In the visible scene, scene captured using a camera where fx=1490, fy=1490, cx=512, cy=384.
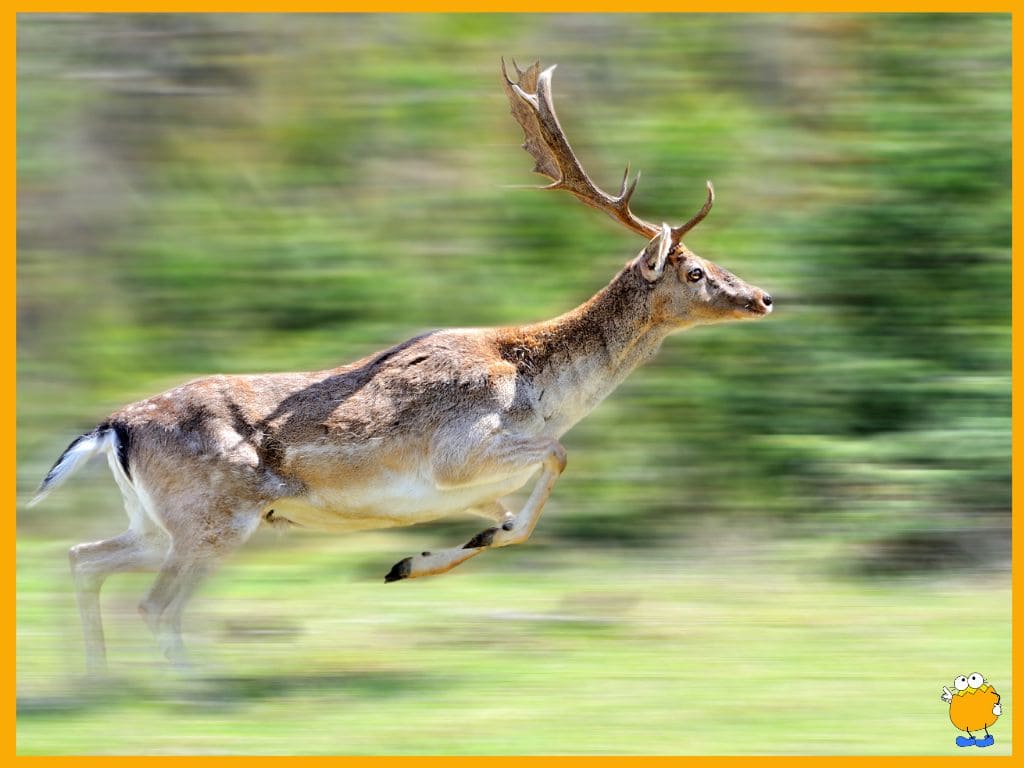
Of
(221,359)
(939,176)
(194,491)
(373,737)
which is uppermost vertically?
(939,176)

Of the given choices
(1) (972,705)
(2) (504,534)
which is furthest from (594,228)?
(1) (972,705)

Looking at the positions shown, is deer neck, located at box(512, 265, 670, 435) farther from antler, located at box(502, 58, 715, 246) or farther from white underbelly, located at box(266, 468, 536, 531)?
white underbelly, located at box(266, 468, 536, 531)

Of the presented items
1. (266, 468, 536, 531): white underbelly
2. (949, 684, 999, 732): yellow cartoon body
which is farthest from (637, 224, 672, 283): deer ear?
(949, 684, 999, 732): yellow cartoon body

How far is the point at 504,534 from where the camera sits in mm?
7727

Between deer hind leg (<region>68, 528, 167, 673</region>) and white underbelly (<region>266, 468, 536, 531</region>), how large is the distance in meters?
0.71

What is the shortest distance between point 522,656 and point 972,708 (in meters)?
2.51

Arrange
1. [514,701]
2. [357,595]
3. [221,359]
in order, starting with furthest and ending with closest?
[221,359], [357,595], [514,701]

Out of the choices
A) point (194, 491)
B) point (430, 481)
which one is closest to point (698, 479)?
point (430, 481)

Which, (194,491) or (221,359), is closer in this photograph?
(194,491)

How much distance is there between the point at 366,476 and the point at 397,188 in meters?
5.20

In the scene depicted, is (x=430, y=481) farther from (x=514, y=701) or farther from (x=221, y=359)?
(x=221, y=359)

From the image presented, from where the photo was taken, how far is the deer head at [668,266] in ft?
27.5

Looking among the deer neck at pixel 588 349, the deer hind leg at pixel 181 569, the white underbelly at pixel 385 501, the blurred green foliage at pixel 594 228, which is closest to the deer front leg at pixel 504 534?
the white underbelly at pixel 385 501

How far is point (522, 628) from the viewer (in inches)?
356
